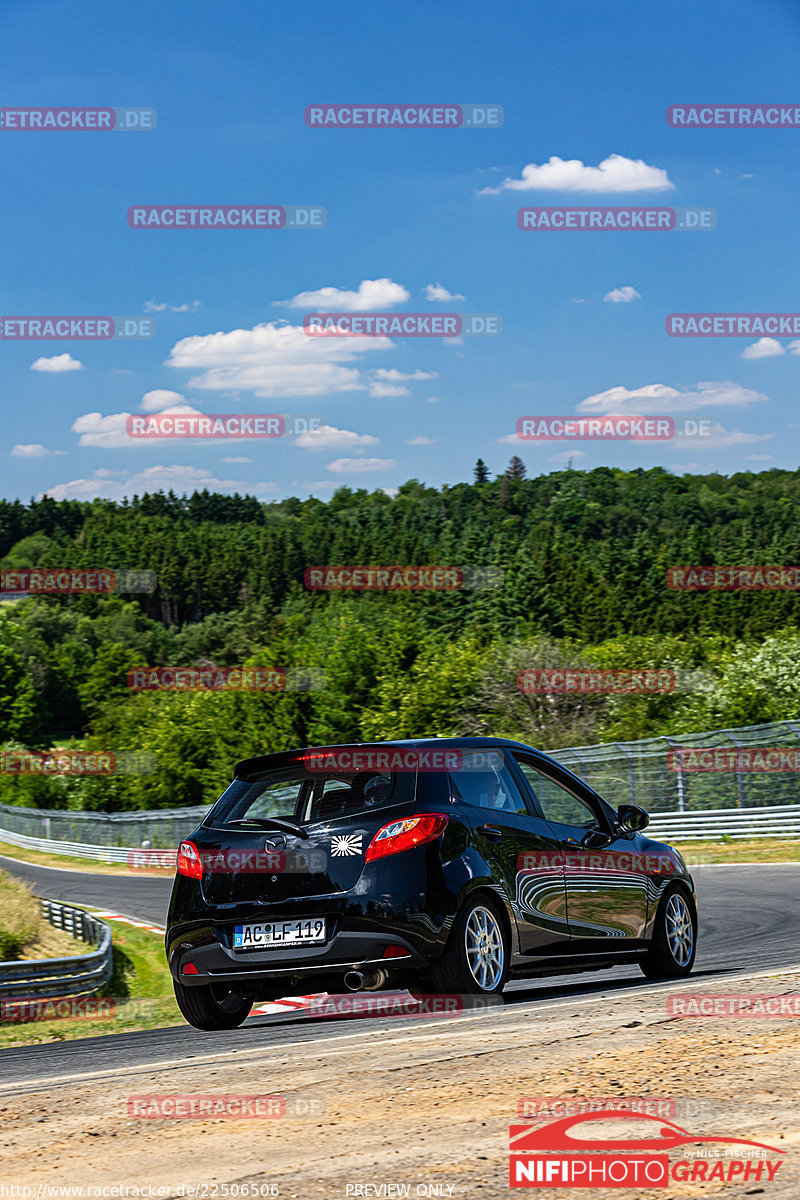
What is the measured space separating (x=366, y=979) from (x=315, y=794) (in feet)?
3.64

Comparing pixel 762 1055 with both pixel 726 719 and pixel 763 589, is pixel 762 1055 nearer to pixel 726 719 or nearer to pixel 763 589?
pixel 726 719

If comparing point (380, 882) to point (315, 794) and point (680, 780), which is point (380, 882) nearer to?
point (315, 794)

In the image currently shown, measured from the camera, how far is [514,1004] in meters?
7.27

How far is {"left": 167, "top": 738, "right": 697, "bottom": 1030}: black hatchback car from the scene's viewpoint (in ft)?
21.9

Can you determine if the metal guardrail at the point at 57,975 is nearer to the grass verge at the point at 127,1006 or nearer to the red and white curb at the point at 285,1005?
the grass verge at the point at 127,1006

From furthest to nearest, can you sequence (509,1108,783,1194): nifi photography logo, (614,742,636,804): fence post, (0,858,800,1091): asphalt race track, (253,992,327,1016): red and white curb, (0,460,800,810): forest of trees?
(0,460,800,810): forest of trees < (614,742,636,804): fence post < (253,992,327,1016): red and white curb < (0,858,800,1091): asphalt race track < (509,1108,783,1194): nifi photography logo

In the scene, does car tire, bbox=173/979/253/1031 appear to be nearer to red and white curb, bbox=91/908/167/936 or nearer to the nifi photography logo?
the nifi photography logo

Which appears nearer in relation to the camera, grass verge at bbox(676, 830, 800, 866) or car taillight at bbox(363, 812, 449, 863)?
car taillight at bbox(363, 812, 449, 863)

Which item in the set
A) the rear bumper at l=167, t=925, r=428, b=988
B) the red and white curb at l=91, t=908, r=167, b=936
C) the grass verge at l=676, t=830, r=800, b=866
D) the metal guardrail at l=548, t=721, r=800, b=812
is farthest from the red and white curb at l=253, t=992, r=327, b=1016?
the metal guardrail at l=548, t=721, r=800, b=812

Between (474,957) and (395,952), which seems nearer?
(395,952)

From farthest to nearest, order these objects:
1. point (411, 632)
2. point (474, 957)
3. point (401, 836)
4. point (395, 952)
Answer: point (411, 632) < point (474, 957) < point (401, 836) < point (395, 952)

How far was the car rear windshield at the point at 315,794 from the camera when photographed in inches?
273

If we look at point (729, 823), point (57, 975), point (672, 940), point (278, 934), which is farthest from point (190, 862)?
point (729, 823)

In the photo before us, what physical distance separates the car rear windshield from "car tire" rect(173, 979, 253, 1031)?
→ 40.5 inches
